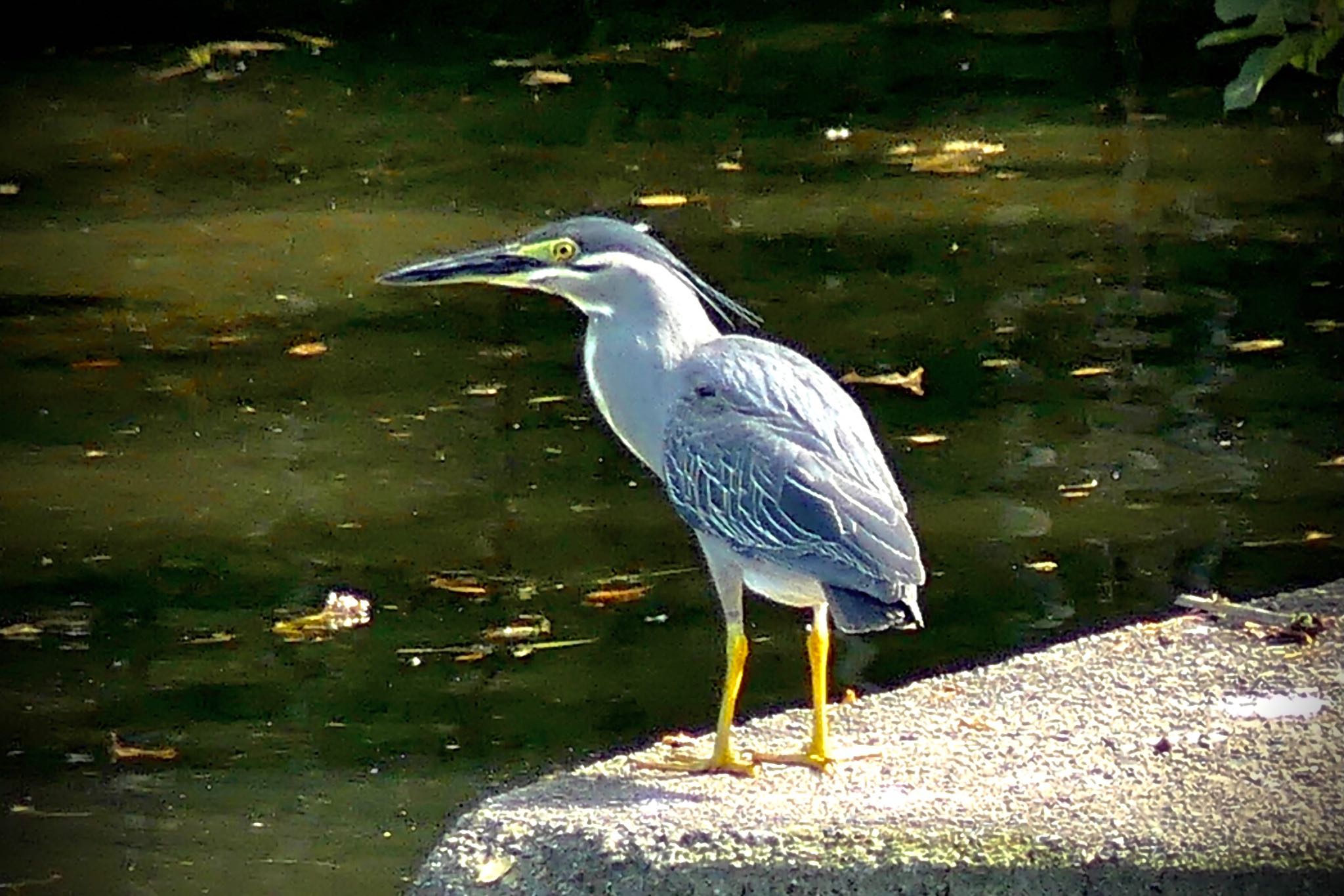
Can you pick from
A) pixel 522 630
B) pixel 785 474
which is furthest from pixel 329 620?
pixel 785 474

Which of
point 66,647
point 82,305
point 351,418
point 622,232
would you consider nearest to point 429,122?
point 82,305

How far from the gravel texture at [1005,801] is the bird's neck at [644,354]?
0.62 metres

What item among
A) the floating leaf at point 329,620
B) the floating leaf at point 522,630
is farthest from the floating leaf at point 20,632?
the floating leaf at point 522,630

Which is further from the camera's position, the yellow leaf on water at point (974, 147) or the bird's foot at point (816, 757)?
the yellow leaf on water at point (974, 147)

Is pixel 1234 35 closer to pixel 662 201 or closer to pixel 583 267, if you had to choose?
pixel 583 267

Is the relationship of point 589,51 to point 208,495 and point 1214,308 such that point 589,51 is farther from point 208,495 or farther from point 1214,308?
point 208,495

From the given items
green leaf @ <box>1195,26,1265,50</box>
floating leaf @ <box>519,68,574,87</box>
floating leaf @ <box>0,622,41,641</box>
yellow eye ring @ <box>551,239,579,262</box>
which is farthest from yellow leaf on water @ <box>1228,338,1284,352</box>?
floating leaf @ <box>519,68,574,87</box>

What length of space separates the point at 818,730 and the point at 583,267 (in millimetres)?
892

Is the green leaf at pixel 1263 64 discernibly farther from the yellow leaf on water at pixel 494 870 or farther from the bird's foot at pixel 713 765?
the yellow leaf on water at pixel 494 870

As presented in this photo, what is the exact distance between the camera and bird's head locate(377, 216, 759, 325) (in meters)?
4.27

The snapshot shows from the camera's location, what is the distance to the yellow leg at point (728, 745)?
4.25 m

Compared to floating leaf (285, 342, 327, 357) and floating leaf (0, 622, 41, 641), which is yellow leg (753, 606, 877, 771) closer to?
floating leaf (0, 622, 41, 641)

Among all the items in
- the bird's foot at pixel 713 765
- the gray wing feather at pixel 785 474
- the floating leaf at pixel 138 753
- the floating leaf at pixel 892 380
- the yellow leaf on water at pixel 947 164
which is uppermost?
the gray wing feather at pixel 785 474

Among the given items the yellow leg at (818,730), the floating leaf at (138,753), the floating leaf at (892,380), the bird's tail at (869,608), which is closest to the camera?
the bird's tail at (869,608)
